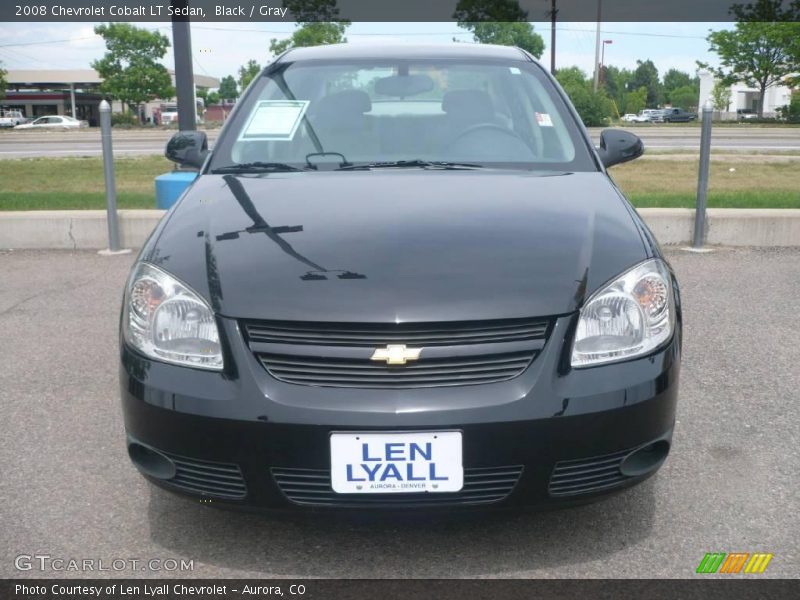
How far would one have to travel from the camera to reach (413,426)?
2.16 m

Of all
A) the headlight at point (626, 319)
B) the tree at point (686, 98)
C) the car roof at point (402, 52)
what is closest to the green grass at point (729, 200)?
the car roof at point (402, 52)

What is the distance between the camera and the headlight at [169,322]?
7.70ft

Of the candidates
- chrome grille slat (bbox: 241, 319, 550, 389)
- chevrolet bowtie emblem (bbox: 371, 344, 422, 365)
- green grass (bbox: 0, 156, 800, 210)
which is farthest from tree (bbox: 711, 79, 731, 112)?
chevrolet bowtie emblem (bbox: 371, 344, 422, 365)

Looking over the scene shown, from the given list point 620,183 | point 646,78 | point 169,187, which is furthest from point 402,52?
point 646,78

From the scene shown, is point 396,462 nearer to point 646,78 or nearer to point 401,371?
point 401,371

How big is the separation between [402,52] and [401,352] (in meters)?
2.13

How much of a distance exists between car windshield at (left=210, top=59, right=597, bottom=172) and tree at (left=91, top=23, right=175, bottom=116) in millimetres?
64221

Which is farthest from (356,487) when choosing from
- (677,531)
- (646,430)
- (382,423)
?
(677,531)

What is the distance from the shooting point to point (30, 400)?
394 centimetres

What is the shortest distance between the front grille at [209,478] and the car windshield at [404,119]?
1339 mm

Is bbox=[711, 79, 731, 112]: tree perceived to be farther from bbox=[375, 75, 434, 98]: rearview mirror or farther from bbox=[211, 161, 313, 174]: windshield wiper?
bbox=[211, 161, 313, 174]: windshield wiper

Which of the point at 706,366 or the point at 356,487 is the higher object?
the point at 356,487

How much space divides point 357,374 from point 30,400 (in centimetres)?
231

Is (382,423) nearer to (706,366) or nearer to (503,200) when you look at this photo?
(503,200)
